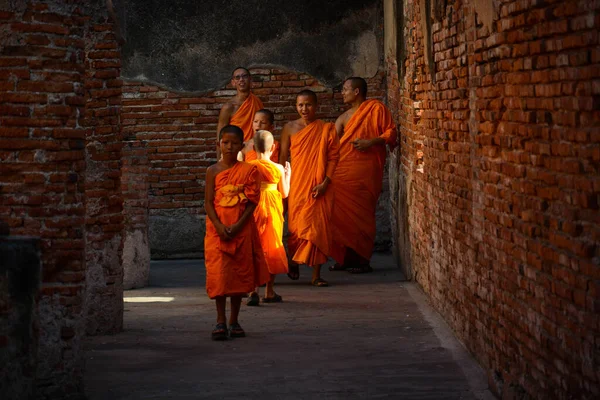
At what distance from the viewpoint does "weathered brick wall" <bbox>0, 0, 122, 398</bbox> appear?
650cm

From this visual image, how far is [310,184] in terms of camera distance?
479 inches

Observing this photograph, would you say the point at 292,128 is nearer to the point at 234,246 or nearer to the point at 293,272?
the point at 293,272

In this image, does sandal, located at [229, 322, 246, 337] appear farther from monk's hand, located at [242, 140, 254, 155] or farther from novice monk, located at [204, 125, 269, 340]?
monk's hand, located at [242, 140, 254, 155]

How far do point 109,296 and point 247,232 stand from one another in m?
1.20

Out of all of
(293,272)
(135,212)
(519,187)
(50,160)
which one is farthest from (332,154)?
(519,187)

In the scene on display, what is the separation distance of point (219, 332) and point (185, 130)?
20.8 ft

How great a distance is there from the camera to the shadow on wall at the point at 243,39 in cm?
1465

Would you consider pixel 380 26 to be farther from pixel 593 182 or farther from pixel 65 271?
pixel 593 182

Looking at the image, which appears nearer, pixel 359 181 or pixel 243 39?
pixel 359 181

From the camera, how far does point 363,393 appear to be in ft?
22.4

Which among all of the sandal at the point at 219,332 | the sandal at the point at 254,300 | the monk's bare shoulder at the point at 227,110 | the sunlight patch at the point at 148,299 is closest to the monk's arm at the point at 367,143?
the monk's bare shoulder at the point at 227,110

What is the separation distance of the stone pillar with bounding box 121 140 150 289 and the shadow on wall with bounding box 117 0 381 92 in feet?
9.64

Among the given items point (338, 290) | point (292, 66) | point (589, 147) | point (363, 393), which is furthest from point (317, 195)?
point (589, 147)

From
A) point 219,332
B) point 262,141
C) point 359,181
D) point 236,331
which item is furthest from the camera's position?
point 359,181
